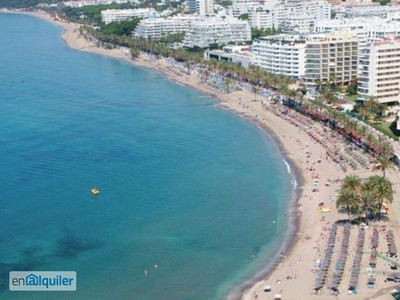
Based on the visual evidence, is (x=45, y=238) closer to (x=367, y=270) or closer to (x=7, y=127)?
(x=367, y=270)

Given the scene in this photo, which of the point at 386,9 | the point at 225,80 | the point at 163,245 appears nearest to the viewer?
the point at 163,245

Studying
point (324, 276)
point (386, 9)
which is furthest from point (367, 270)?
point (386, 9)

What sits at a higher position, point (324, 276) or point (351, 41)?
point (351, 41)

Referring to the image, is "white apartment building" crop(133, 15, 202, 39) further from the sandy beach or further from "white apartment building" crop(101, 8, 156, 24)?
the sandy beach

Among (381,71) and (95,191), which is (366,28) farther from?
(95,191)

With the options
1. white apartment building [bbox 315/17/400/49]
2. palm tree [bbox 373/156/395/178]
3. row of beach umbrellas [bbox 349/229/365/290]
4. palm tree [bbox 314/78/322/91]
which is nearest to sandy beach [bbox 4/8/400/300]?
row of beach umbrellas [bbox 349/229/365/290]

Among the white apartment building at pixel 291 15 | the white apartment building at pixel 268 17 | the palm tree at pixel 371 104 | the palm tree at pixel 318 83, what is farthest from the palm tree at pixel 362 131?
the white apartment building at pixel 268 17

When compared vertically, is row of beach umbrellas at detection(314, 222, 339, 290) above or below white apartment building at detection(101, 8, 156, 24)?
below
